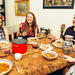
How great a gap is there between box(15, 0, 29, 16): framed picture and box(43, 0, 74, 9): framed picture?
0.83m

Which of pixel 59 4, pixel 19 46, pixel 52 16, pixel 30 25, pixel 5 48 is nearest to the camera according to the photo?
pixel 19 46

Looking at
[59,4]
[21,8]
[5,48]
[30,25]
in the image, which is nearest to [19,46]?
[5,48]

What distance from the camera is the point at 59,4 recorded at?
9.11 feet

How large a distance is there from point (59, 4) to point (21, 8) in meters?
1.65

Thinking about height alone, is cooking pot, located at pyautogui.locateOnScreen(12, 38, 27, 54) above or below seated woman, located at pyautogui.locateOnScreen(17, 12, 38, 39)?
below

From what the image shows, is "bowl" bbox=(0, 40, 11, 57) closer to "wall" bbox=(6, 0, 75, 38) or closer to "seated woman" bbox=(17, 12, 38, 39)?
"seated woman" bbox=(17, 12, 38, 39)

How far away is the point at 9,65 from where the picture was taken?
1075 millimetres

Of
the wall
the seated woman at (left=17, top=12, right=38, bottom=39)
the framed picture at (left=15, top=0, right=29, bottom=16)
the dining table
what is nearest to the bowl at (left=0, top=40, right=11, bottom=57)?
the dining table

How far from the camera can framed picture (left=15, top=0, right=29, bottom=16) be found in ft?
11.9

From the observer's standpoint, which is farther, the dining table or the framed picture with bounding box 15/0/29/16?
the framed picture with bounding box 15/0/29/16

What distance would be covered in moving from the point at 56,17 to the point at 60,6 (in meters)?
0.33

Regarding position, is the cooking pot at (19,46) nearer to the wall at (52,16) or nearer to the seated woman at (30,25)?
the seated woman at (30,25)

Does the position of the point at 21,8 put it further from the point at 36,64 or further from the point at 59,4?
the point at 36,64

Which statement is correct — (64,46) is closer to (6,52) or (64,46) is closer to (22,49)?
(22,49)
